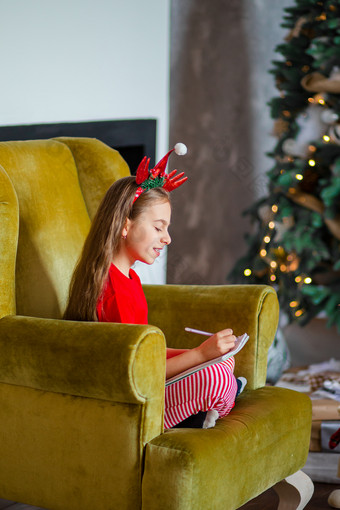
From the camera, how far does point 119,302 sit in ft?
4.78

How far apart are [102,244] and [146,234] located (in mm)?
104

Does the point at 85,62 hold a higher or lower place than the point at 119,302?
higher

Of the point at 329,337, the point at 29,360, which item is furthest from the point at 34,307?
the point at 329,337

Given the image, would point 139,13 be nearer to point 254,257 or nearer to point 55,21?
point 55,21

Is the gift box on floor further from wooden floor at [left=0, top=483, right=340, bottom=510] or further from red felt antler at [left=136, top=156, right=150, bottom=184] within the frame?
red felt antler at [left=136, top=156, right=150, bottom=184]

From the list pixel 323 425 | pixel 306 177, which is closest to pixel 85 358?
pixel 323 425

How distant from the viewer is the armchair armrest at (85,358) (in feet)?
3.91

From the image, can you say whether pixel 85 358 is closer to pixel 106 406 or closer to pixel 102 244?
pixel 106 406

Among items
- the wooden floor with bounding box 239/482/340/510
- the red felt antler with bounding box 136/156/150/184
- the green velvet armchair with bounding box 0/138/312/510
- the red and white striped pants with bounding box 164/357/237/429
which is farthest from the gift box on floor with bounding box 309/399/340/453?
the red felt antler with bounding box 136/156/150/184

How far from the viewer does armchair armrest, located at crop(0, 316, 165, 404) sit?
46.9 inches


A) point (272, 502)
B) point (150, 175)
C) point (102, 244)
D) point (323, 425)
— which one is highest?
point (150, 175)

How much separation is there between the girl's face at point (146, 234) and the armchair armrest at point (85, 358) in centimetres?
30

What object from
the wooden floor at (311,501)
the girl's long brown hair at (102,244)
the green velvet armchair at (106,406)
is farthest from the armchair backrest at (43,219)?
the wooden floor at (311,501)

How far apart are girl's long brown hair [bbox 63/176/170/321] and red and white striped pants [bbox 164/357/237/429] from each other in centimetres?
24
